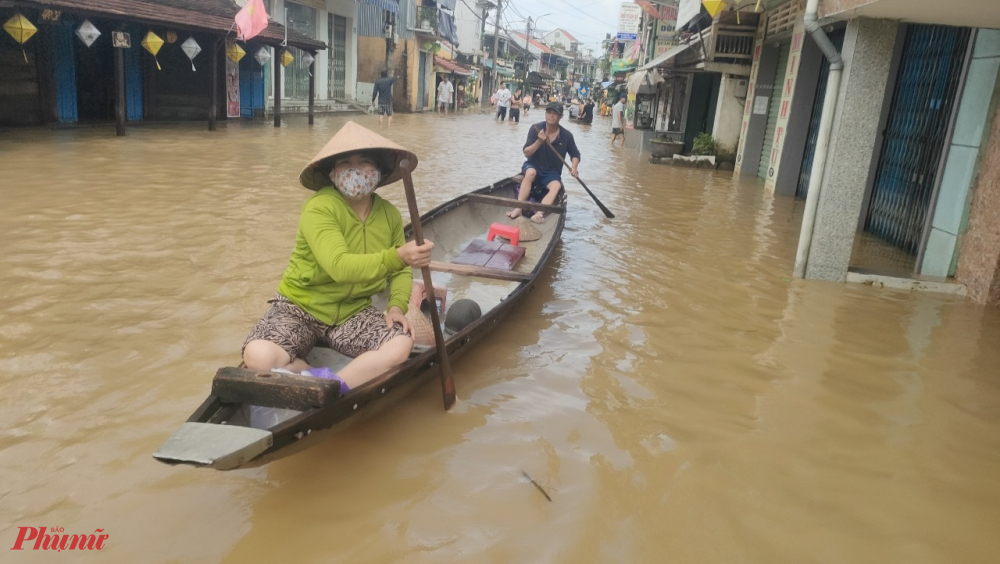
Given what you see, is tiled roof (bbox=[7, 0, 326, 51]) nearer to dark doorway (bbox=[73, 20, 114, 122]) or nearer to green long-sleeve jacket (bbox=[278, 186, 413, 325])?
dark doorway (bbox=[73, 20, 114, 122])

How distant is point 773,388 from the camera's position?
432 centimetres

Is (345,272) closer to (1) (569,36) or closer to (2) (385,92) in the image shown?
(2) (385,92)

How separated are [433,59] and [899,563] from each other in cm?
3522

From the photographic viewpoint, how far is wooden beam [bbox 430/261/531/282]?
5324 mm

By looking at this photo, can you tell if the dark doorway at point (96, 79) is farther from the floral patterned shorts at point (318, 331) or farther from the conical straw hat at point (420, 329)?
the floral patterned shorts at point (318, 331)

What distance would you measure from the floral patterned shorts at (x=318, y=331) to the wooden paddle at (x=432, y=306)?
0.70 feet

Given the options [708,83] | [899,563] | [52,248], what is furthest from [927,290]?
[708,83]

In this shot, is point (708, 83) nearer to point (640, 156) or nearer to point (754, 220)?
point (640, 156)

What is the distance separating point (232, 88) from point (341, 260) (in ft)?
56.6

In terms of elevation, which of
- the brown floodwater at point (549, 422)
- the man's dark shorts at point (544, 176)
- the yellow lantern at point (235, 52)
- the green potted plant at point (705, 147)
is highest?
the yellow lantern at point (235, 52)

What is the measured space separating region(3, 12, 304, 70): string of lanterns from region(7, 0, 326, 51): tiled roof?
31cm

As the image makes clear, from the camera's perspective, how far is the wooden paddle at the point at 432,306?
11.5ft

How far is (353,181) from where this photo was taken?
3.41m

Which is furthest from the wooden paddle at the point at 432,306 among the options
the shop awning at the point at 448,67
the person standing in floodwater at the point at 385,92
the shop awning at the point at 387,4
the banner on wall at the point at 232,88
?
the shop awning at the point at 448,67
